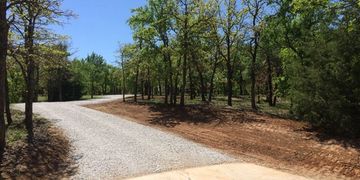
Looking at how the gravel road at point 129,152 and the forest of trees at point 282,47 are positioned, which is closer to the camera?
the gravel road at point 129,152

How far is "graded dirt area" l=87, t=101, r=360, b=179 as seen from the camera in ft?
36.8

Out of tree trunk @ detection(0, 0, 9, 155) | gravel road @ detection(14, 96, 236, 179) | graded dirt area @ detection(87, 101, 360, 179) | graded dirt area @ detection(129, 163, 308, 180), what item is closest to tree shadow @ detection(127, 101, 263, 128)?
graded dirt area @ detection(87, 101, 360, 179)

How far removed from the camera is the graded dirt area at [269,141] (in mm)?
11227

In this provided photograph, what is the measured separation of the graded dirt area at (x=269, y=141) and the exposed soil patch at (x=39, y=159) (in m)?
5.62

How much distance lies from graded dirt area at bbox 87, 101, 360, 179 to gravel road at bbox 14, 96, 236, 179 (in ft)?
3.91

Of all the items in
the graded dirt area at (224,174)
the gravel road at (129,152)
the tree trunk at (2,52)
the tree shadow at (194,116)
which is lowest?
the graded dirt area at (224,174)

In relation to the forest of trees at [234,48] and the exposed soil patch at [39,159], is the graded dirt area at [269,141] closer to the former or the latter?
the forest of trees at [234,48]

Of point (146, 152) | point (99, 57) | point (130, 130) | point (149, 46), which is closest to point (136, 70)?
point (149, 46)

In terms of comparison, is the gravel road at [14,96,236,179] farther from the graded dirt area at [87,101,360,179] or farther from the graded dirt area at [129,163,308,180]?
the graded dirt area at [87,101,360,179]

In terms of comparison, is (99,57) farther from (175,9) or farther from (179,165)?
(179,165)

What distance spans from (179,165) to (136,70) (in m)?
26.9

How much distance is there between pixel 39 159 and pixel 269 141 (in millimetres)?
8720

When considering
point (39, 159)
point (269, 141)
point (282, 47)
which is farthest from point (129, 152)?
point (282, 47)

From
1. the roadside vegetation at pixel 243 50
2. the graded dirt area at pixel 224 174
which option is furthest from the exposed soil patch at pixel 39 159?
the graded dirt area at pixel 224 174
